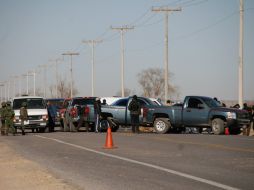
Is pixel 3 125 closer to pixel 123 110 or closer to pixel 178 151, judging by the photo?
pixel 123 110

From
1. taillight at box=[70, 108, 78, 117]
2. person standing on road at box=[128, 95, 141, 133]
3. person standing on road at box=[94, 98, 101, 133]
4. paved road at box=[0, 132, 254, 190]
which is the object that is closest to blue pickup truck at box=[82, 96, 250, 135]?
person standing on road at box=[94, 98, 101, 133]

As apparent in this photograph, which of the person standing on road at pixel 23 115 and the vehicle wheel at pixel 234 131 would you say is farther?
the person standing on road at pixel 23 115

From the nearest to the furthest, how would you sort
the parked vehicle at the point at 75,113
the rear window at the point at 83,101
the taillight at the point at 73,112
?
the parked vehicle at the point at 75,113, the taillight at the point at 73,112, the rear window at the point at 83,101

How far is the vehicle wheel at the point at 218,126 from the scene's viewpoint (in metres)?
31.2

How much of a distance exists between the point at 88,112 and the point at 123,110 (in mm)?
2380

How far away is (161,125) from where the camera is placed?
110ft

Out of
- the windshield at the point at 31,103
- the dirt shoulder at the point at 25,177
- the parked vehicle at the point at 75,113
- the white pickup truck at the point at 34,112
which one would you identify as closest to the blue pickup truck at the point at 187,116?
the parked vehicle at the point at 75,113

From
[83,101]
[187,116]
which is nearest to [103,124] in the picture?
[83,101]

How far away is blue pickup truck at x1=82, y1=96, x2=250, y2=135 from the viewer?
31.3m

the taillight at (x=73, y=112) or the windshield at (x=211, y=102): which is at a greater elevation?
the windshield at (x=211, y=102)

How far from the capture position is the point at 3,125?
1403 inches

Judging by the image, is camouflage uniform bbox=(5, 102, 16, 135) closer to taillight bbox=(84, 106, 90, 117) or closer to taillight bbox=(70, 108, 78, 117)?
taillight bbox=(70, 108, 78, 117)

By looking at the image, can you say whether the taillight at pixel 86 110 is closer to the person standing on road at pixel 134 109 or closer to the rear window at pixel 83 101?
the rear window at pixel 83 101

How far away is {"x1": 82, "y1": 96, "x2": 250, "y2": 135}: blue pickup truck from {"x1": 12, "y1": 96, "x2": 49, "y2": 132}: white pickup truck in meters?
4.19
